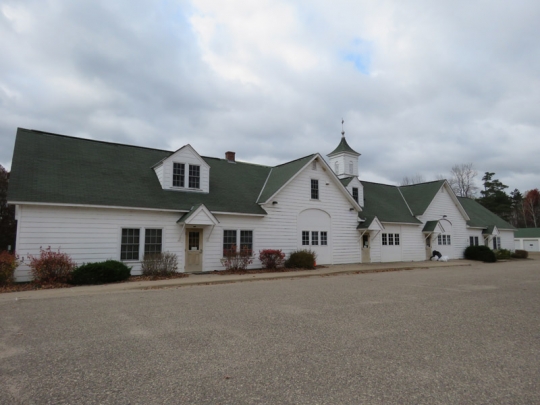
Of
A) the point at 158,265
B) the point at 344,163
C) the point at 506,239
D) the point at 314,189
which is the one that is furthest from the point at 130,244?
the point at 506,239

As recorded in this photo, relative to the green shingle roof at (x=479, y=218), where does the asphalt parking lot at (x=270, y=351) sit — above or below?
below

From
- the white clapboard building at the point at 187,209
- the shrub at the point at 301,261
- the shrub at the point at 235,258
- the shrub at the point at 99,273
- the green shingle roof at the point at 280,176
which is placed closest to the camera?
the shrub at the point at 99,273

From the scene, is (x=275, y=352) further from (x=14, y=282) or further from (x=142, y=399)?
(x=14, y=282)

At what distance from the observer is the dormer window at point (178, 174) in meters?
19.5

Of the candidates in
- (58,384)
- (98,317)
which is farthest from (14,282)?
(58,384)

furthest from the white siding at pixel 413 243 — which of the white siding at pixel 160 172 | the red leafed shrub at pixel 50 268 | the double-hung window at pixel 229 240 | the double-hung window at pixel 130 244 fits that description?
the red leafed shrub at pixel 50 268

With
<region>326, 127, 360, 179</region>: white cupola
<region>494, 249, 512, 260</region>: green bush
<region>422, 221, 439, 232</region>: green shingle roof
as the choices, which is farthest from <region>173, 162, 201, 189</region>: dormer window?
<region>494, 249, 512, 260</region>: green bush

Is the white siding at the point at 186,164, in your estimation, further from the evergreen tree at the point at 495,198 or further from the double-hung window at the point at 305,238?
the evergreen tree at the point at 495,198

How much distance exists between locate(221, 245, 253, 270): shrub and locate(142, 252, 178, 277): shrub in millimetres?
2937

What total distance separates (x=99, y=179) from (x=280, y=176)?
10.8m

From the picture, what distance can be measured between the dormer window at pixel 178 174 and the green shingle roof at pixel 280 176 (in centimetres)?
461

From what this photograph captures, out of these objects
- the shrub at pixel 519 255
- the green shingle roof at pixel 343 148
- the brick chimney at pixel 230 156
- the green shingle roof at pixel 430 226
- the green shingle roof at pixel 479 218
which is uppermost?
the green shingle roof at pixel 343 148

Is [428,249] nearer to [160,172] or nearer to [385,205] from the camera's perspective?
[385,205]

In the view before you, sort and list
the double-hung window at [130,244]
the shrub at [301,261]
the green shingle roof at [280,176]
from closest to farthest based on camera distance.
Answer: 1. the double-hung window at [130,244]
2. the shrub at [301,261]
3. the green shingle roof at [280,176]
